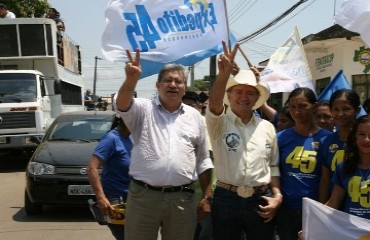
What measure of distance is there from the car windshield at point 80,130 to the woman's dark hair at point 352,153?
5.28m

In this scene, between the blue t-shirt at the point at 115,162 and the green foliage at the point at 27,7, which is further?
the green foliage at the point at 27,7

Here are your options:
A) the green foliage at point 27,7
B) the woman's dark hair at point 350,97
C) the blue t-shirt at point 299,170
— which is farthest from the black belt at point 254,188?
the green foliage at point 27,7

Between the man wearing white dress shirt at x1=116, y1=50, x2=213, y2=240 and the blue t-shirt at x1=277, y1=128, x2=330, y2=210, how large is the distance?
Result: 657mm

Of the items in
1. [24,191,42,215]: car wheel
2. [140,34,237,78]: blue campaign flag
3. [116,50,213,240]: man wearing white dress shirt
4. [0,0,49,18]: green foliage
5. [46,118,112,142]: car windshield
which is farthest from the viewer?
[0,0,49,18]: green foliage

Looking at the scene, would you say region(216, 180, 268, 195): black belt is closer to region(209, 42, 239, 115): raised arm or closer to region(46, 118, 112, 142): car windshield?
region(209, 42, 239, 115): raised arm

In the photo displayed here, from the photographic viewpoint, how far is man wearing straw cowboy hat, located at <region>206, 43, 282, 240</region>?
351cm

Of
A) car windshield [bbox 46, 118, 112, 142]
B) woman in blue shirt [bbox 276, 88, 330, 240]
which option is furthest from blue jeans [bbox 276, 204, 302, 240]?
car windshield [bbox 46, 118, 112, 142]

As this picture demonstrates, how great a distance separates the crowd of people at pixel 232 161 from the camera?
130 inches

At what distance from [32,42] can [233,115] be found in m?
10.2

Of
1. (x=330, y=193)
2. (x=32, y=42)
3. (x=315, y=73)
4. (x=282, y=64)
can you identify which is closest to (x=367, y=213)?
(x=330, y=193)

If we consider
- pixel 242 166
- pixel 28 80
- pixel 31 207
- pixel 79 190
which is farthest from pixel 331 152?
pixel 28 80

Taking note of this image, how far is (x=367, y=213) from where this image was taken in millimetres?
3207

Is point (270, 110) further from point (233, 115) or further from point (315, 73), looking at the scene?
point (315, 73)

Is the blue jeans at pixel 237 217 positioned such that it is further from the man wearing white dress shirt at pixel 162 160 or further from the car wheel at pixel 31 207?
the car wheel at pixel 31 207
